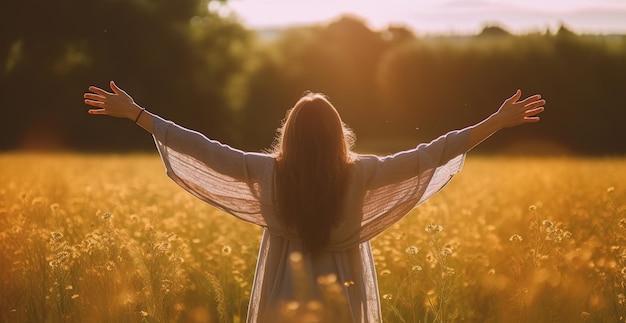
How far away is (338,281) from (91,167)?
13.2 meters

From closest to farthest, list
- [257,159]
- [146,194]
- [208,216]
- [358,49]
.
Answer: [257,159]
[208,216]
[146,194]
[358,49]

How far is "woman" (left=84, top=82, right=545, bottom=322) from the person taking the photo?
12.5 ft

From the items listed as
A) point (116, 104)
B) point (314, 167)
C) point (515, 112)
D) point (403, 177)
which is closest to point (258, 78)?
point (116, 104)

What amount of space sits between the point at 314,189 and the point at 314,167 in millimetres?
98

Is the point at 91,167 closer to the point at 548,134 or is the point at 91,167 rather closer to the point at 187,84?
the point at 187,84

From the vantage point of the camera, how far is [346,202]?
3.90 metres

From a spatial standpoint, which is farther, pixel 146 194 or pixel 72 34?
pixel 72 34

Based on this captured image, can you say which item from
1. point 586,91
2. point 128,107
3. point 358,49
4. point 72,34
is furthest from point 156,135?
point 358,49

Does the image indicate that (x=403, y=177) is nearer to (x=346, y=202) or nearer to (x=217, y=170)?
(x=346, y=202)

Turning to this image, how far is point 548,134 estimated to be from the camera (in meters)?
32.2

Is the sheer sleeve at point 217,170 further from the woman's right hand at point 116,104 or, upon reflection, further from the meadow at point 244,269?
the meadow at point 244,269

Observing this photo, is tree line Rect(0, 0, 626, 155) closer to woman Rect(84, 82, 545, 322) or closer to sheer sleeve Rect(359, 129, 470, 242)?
woman Rect(84, 82, 545, 322)

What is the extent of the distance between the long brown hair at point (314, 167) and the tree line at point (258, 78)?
25135 mm

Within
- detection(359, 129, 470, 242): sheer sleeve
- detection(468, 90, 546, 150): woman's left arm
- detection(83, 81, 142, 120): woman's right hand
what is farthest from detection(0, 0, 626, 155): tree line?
detection(468, 90, 546, 150): woman's left arm
